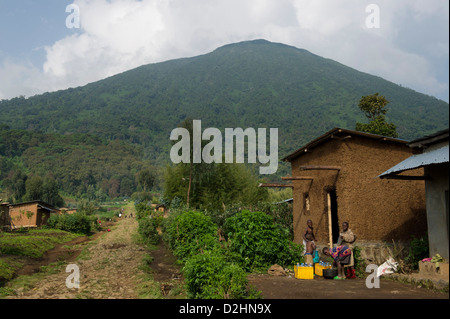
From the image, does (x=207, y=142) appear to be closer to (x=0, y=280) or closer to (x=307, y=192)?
(x=307, y=192)

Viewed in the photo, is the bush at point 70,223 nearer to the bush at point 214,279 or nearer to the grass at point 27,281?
the grass at point 27,281

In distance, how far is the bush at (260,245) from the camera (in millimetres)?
11516

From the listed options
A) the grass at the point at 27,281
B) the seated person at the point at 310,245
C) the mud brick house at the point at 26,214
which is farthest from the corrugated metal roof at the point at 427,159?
the mud brick house at the point at 26,214

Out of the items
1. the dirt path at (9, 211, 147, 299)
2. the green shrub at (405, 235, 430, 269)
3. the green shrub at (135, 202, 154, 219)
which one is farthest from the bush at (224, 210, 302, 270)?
the green shrub at (135, 202, 154, 219)

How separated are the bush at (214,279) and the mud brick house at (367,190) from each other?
17.4 ft

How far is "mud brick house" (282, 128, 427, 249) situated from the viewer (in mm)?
11906

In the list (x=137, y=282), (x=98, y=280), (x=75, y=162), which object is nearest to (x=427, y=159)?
(x=137, y=282)

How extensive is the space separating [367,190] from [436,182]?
131 inches

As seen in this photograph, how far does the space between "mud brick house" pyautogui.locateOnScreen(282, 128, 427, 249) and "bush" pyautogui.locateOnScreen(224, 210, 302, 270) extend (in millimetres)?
1789

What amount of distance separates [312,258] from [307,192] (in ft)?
11.8

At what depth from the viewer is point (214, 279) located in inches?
300

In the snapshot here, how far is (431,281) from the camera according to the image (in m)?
8.19

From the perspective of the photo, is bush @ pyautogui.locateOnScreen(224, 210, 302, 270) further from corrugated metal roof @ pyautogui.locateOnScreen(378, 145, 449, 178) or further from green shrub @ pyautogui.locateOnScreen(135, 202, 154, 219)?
green shrub @ pyautogui.locateOnScreen(135, 202, 154, 219)
